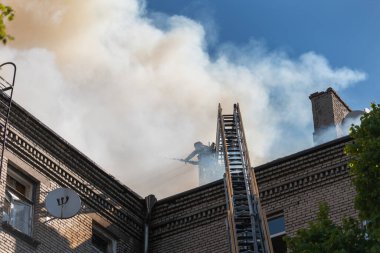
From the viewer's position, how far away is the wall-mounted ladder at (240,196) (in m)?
22.5

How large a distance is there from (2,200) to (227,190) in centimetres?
504

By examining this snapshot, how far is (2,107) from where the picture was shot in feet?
75.5

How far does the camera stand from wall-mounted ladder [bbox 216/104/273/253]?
2252 cm

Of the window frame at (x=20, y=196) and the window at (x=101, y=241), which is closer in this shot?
the window frame at (x=20, y=196)

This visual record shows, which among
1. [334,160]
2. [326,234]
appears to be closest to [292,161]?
[334,160]

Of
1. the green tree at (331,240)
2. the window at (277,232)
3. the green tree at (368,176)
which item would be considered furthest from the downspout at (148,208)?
the green tree at (368,176)

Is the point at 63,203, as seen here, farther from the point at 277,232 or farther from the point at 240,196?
the point at 277,232

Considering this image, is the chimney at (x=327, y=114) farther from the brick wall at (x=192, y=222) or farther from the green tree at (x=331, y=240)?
the green tree at (x=331, y=240)

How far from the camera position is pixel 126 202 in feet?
85.4

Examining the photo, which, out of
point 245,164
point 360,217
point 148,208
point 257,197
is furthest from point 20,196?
point 360,217

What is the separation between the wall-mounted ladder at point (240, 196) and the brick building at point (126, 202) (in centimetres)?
72

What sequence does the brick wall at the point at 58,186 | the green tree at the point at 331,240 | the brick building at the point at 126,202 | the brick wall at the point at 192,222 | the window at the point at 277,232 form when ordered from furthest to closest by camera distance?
the brick wall at the point at 192,222, the window at the point at 277,232, the brick building at the point at 126,202, the brick wall at the point at 58,186, the green tree at the point at 331,240

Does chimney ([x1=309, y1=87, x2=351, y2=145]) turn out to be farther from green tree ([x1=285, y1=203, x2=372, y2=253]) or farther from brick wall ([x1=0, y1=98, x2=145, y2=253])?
green tree ([x1=285, y1=203, x2=372, y2=253])

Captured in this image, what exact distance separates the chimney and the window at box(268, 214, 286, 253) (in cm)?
651
